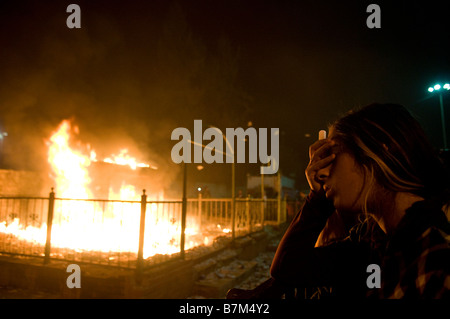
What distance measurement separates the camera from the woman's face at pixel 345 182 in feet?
3.80

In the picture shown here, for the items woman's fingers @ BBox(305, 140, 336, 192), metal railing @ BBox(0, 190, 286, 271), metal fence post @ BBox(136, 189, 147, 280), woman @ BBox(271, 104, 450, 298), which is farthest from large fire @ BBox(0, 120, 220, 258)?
woman's fingers @ BBox(305, 140, 336, 192)

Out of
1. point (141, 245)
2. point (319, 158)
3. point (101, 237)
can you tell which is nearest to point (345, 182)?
point (319, 158)

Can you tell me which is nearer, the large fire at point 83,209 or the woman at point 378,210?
the woman at point 378,210

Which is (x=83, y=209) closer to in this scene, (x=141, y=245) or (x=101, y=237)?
(x=101, y=237)

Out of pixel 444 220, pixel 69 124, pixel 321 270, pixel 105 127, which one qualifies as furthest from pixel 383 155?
pixel 105 127

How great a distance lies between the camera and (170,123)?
1831 cm

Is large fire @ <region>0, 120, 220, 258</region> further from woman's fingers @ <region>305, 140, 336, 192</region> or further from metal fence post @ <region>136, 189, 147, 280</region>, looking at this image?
woman's fingers @ <region>305, 140, 336, 192</region>

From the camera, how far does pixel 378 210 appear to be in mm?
1147

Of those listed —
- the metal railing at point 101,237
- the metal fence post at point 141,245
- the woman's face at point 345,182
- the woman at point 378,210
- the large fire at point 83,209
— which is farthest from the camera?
the large fire at point 83,209

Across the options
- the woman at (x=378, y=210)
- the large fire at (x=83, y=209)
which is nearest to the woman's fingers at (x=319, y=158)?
the woman at (x=378, y=210)

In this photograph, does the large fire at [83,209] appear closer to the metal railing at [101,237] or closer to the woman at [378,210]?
the metal railing at [101,237]

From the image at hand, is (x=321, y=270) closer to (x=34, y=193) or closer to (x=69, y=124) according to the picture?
(x=34, y=193)

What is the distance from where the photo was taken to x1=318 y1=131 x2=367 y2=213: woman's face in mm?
1157
